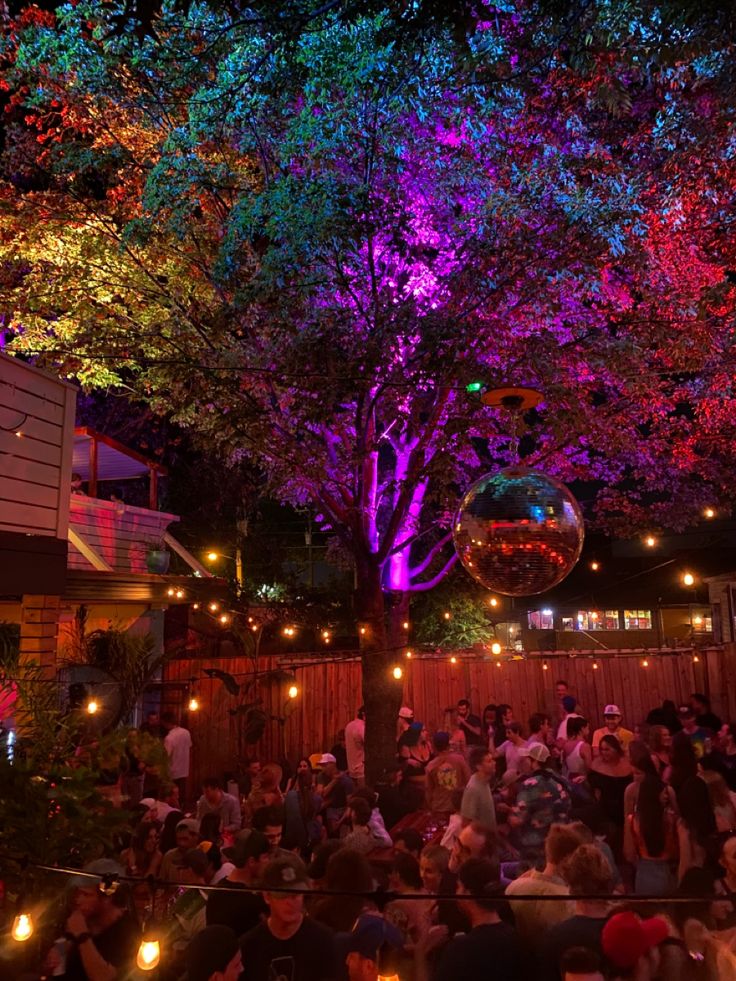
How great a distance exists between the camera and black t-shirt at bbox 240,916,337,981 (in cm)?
365

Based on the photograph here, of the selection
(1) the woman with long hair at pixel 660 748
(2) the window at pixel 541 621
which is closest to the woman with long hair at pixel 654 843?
(1) the woman with long hair at pixel 660 748

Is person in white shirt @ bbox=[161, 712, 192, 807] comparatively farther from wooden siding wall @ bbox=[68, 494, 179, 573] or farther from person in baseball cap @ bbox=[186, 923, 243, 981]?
person in baseball cap @ bbox=[186, 923, 243, 981]

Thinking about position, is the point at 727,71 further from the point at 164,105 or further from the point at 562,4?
the point at 164,105

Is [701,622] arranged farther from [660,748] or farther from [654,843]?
[654,843]

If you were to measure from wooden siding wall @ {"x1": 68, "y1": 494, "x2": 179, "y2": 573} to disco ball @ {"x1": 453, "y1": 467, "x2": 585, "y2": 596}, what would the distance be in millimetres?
8424

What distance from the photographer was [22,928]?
12.6ft

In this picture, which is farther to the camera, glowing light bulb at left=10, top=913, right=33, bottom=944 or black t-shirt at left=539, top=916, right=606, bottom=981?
glowing light bulb at left=10, top=913, right=33, bottom=944

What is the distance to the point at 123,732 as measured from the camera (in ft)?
17.5

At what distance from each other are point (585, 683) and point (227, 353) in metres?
9.18

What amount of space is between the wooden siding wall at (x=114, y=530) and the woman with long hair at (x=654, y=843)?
8.49 m

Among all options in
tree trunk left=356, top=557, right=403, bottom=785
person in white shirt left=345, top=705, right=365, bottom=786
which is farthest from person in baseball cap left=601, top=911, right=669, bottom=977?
person in white shirt left=345, top=705, right=365, bottom=786

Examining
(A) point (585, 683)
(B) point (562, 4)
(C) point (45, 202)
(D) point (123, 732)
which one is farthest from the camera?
(A) point (585, 683)

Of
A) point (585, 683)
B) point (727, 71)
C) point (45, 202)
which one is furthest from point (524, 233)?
point (585, 683)

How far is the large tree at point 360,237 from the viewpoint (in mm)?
7621
